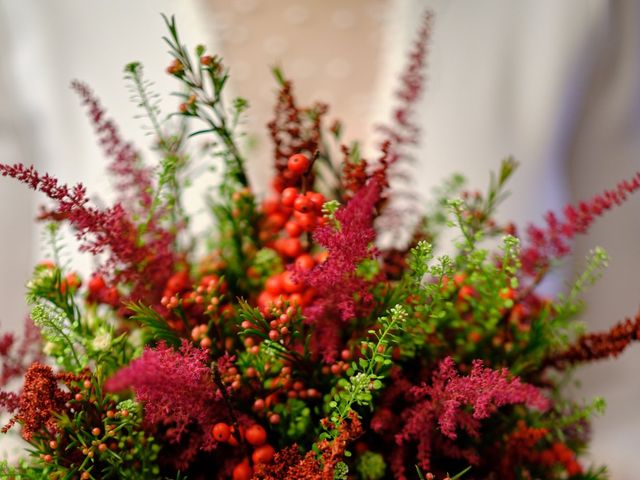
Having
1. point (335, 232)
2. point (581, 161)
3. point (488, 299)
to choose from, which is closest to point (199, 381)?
point (335, 232)

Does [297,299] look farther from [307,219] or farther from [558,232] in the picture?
[558,232]

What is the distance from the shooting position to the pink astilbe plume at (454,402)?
1.09 ft

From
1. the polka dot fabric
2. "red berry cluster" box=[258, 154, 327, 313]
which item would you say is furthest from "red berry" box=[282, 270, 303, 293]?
the polka dot fabric

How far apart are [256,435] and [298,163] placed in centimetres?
19

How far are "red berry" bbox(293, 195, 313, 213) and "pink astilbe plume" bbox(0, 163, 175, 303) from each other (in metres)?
0.12

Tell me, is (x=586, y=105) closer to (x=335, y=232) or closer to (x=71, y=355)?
(x=335, y=232)

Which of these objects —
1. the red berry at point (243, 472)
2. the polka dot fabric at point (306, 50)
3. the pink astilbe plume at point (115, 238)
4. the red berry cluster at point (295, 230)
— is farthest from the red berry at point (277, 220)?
the polka dot fabric at point (306, 50)

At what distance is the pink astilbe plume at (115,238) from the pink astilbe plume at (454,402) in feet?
0.70

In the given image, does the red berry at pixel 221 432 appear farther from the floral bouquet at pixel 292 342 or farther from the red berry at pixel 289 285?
the red berry at pixel 289 285

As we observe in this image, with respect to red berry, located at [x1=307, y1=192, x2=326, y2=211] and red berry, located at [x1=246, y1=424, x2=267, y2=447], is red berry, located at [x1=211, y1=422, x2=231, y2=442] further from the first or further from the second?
red berry, located at [x1=307, y1=192, x2=326, y2=211]

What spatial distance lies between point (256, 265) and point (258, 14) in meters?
0.69

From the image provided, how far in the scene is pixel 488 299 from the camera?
1.48 ft

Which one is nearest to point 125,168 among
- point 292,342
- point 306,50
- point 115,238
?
point 115,238

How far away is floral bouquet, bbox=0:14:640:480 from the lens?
0.35m
